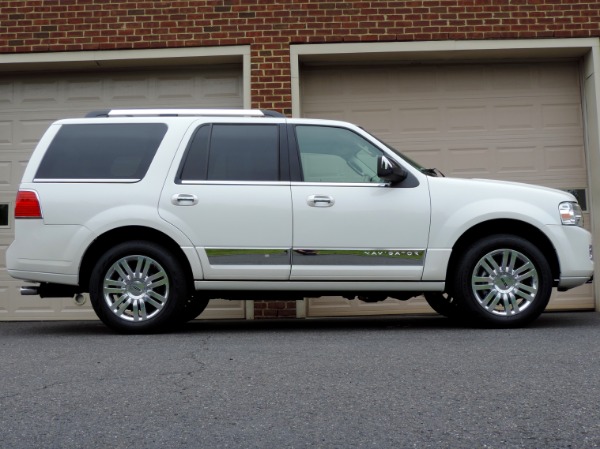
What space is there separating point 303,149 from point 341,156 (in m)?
0.35

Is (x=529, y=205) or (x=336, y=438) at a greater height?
(x=529, y=205)

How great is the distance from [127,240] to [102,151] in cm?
83

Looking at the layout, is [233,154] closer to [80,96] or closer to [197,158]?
[197,158]

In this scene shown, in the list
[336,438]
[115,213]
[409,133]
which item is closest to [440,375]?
[336,438]

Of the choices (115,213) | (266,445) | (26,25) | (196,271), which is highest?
(26,25)

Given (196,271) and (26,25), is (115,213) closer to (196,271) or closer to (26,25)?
(196,271)

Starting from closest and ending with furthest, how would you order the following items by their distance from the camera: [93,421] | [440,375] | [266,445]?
[266,445] → [93,421] → [440,375]

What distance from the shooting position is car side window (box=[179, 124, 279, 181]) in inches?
297

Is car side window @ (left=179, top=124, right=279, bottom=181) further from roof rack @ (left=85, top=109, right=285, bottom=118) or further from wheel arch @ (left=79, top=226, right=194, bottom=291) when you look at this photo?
wheel arch @ (left=79, top=226, right=194, bottom=291)

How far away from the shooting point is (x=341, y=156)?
25.1 feet

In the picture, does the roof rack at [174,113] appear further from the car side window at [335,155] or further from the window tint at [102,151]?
the car side window at [335,155]

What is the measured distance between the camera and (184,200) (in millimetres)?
7398

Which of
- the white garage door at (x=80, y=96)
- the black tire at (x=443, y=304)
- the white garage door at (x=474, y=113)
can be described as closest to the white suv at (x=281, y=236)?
the black tire at (x=443, y=304)

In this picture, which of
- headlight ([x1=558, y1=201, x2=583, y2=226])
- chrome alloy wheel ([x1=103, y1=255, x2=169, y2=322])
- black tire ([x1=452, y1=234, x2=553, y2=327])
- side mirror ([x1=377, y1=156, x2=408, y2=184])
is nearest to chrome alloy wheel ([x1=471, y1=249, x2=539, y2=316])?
black tire ([x1=452, y1=234, x2=553, y2=327])
